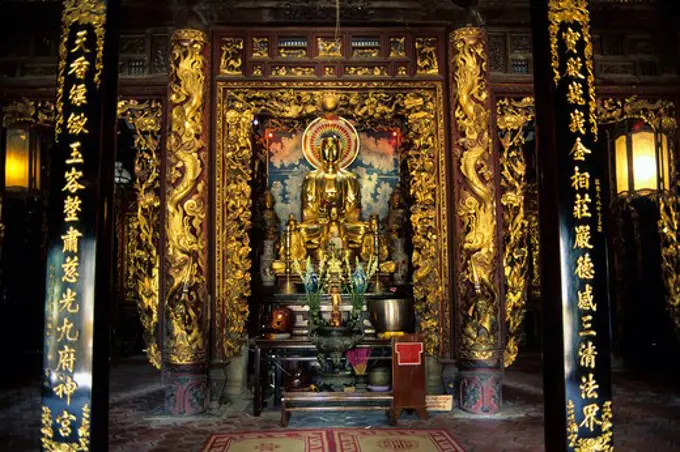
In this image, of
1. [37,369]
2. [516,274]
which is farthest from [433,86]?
[37,369]

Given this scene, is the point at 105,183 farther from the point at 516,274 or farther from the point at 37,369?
the point at 37,369

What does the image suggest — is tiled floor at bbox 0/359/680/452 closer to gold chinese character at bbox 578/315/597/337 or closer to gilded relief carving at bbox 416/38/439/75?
gold chinese character at bbox 578/315/597/337

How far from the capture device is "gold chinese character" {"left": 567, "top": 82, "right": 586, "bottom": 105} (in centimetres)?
291

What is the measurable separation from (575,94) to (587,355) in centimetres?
130

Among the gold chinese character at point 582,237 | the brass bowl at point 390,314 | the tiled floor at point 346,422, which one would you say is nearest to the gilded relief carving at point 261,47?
the brass bowl at point 390,314

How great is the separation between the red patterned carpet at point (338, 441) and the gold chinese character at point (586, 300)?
5.77ft

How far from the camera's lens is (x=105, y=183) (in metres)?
2.92

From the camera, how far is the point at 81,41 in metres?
2.97

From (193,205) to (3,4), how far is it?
9.62 ft

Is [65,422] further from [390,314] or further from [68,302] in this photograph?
[390,314]

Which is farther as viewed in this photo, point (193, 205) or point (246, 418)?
point (193, 205)

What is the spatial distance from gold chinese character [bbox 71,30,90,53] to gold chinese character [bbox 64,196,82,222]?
0.79 metres

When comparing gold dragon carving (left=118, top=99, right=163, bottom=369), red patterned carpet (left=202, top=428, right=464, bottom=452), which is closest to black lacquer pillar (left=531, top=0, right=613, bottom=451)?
red patterned carpet (left=202, top=428, right=464, bottom=452)

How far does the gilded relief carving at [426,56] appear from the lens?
600 cm
